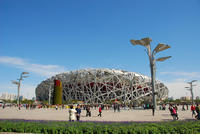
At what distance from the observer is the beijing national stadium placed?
181 feet

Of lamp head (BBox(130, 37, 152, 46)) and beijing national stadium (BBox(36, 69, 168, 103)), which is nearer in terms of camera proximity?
lamp head (BBox(130, 37, 152, 46))

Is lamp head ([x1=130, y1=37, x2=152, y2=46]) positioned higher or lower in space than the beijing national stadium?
higher

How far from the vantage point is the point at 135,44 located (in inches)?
1174

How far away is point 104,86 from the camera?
58.8 meters

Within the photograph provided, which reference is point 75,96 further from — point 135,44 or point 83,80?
point 135,44

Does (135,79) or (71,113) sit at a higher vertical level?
(135,79)

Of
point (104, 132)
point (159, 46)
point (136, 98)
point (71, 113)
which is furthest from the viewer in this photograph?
point (136, 98)

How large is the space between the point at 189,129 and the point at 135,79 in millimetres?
51354

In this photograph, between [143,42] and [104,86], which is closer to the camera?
[143,42]

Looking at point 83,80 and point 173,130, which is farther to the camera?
point 83,80

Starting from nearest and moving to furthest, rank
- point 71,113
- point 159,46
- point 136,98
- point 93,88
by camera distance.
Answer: point 71,113, point 159,46, point 136,98, point 93,88

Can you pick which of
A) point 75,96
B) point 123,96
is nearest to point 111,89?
point 123,96

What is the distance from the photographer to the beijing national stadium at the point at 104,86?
55.3 meters

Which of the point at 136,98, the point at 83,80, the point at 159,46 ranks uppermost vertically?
the point at 159,46
